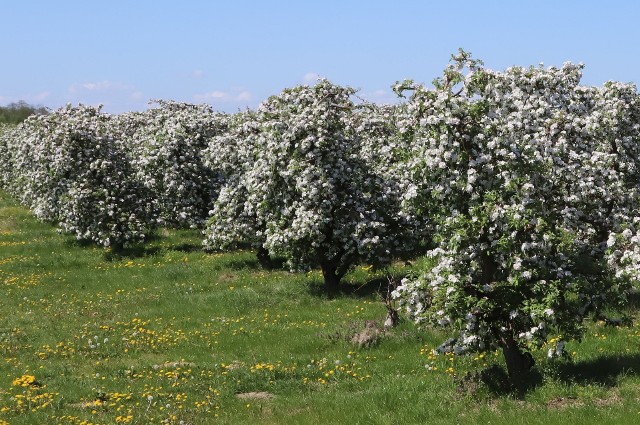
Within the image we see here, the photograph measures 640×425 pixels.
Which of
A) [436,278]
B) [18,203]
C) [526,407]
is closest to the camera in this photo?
[526,407]

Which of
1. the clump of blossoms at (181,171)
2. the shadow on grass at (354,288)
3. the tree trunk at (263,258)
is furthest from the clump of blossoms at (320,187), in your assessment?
the clump of blossoms at (181,171)

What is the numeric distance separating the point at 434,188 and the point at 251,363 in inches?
306

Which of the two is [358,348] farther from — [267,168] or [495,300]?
[267,168]

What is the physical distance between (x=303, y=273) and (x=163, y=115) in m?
18.1

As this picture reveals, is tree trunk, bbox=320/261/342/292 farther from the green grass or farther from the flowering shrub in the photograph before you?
the flowering shrub

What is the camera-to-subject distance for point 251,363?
65.1 ft

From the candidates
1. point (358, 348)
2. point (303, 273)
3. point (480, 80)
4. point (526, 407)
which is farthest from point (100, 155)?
point (526, 407)

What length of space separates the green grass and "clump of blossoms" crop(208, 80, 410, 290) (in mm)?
1966

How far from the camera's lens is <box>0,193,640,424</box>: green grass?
15.2 meters

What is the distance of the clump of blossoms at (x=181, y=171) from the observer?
132 ft

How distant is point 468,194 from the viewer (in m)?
15.6

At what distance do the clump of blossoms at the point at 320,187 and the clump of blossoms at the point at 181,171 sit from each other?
1187 centimetres

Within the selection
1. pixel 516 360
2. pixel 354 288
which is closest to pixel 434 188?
pixel 516 360

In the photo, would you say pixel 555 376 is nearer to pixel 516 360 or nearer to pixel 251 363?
pixel 516 360
